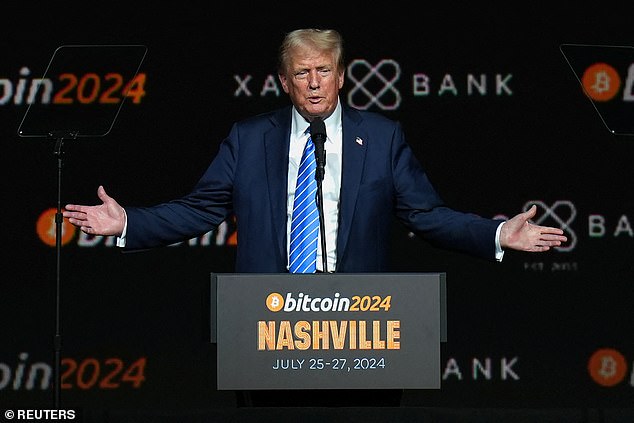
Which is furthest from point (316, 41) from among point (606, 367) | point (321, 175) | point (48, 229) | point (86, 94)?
point (606, 367)

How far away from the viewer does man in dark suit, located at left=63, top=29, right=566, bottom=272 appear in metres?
3.42

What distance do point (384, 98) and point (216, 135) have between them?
30.0 inches

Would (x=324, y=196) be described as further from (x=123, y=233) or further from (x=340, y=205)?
(x=123, y=233)

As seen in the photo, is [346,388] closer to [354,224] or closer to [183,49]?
[354,224]

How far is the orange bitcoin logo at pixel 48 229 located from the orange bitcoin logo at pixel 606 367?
2357mm

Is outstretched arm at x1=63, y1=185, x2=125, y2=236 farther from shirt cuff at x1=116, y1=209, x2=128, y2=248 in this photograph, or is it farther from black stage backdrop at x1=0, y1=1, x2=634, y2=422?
black stage backdrop at x1=0, y1=1, x2=634, y2=422

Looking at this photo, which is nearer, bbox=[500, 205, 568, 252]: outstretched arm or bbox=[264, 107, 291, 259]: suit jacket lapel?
bbox=[500, 205, 568, 252]: outstretched arm

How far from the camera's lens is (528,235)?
10.7ft

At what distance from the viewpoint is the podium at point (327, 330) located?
2.95m

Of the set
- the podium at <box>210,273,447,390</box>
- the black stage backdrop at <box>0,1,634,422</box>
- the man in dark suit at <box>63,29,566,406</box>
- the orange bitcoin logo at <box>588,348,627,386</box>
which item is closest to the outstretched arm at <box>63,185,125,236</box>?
the man in dark suit at <box>63,29,566,406</box>

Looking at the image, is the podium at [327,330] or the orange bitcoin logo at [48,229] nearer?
the podium at [327,330]

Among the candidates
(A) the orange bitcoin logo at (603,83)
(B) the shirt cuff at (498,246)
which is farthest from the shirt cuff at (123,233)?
(A) the orange bitcoin logo at (603,83)

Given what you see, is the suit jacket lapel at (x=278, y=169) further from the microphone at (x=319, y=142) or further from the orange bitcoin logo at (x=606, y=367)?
the orange bitcoin logo at (x=606, y=367)

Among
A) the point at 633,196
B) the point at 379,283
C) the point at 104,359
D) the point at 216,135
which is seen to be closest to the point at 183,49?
the point at 216,135
